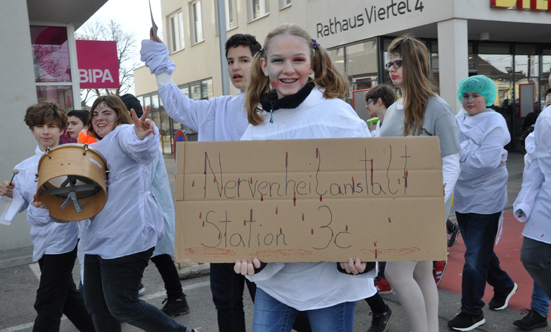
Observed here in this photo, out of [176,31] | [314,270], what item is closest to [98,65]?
[314,270]

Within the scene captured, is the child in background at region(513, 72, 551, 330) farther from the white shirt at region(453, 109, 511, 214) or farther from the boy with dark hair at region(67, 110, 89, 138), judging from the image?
the boy with dark hair at region(67, 110, 89, 138)

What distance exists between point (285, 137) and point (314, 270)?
54 centimetres

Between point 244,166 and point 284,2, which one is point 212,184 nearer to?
point 244,166

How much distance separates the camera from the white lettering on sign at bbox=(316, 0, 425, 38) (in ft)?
37.3

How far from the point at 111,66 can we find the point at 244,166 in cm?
879

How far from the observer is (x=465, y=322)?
10.9 ft

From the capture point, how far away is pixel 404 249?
1789 mm

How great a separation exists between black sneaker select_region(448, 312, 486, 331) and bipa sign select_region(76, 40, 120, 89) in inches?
323

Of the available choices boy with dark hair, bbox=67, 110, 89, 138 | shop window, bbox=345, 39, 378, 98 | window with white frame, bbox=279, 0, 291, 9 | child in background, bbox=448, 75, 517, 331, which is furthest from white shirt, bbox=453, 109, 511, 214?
window with white frame, bbox=279, 0, 291, 9

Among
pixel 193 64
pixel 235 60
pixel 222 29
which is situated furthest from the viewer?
pixel 193 64

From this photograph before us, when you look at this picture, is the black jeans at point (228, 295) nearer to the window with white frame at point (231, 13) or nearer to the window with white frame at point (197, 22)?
the window with white frame at point (231, 13)

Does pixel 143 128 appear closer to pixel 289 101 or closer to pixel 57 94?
pixel 289 101

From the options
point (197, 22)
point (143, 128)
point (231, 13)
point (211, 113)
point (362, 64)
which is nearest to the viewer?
point (143, 128)

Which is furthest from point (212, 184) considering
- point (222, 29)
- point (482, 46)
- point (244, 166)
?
point (482, 46)
